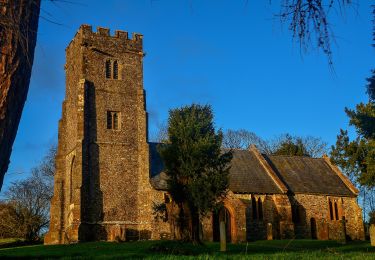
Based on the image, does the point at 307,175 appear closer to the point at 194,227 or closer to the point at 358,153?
the point at 358,153

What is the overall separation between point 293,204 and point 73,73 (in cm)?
2059

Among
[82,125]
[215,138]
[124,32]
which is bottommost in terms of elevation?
[215,138]

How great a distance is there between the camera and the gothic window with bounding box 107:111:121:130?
39.8m

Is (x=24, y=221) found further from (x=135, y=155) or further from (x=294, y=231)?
(x=294, y=231)

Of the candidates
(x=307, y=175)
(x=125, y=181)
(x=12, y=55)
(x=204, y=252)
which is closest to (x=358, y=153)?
(x=307, y=175)

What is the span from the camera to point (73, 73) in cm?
4203

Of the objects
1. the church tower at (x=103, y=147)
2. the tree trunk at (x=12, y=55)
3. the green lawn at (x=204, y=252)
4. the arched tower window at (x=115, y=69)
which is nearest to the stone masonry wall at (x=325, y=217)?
the church tower at (x=103, y=147)

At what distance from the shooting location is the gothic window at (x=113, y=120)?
131ft

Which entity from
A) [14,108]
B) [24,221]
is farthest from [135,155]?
[14,108]

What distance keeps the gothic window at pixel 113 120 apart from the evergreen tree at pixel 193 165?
10751 millimetres

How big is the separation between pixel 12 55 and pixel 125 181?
3453 cm

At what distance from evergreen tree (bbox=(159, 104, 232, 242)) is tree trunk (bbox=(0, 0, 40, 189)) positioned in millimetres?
22369

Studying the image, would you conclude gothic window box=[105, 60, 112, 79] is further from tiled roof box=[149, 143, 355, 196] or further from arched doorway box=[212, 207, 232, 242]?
arched doorway box=[212, 207, 232, 242]

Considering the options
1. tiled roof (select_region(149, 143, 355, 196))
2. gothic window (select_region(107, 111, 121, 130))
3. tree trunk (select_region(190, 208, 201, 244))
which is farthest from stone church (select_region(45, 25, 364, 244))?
tree trunk (select_region(190, 208, 201, 244))
